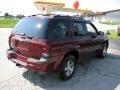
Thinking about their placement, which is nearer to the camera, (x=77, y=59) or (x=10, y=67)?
(x=77, y=59)

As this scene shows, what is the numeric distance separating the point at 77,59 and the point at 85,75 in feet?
1.96

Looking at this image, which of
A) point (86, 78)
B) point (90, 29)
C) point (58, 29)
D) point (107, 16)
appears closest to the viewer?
point (58, 29)

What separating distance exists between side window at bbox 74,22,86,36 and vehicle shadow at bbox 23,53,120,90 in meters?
1.29

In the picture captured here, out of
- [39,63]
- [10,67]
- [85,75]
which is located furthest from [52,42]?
[10,67]

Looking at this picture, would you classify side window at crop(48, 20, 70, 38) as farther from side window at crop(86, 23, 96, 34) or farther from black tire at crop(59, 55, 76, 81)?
side window at crop(86, 23, 96, 34)

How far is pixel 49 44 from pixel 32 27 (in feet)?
2.83

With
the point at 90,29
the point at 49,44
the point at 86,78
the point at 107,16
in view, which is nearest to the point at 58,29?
the point at 49,44

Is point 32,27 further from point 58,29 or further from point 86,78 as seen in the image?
point 86,78

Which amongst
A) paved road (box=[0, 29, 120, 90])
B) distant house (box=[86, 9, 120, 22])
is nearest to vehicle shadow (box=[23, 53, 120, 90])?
paved road (box=[0, 29, 120, 90])

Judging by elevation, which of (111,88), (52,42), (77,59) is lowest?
(111,88)

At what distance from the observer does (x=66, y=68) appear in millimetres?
6750

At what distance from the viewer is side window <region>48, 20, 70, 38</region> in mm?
6180

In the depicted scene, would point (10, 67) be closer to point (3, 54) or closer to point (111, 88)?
point (3, 54)

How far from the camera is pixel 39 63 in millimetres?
5902
